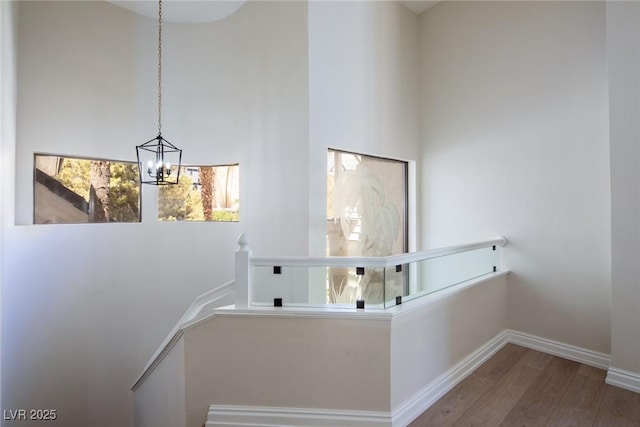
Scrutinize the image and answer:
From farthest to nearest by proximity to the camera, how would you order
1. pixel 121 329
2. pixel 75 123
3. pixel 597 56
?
pixel 121 329 < pixel 75 123 < pixel 597 56

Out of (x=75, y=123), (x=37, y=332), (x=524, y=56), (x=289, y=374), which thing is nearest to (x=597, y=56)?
(x=524, y=56)

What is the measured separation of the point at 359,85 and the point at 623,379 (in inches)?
130

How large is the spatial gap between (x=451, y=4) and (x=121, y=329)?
5464 mm

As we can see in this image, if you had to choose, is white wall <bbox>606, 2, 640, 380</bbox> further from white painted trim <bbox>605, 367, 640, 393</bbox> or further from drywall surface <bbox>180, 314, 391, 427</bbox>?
drywall surface <bbox>180, 314, 391, 427</bbox>

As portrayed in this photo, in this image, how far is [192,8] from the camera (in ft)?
12.9

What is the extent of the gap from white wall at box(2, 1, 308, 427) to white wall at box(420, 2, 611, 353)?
1.78m

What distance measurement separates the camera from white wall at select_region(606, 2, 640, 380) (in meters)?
2.23

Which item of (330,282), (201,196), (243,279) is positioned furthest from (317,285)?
(201,196)

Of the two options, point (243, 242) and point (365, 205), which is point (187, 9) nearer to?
point (365, 205)

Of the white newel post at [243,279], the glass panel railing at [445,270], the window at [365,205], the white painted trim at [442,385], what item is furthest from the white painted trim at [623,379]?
the white newel post at [243,279]

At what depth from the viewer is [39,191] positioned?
135 inches

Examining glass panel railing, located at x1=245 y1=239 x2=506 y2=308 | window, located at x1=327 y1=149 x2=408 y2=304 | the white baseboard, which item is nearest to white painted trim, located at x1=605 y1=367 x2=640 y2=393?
the white baseboard

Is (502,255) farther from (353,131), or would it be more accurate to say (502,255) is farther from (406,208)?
(353,131)

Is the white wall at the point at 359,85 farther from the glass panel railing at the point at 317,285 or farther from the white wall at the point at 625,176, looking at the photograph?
the white wall at the point at 625,176
